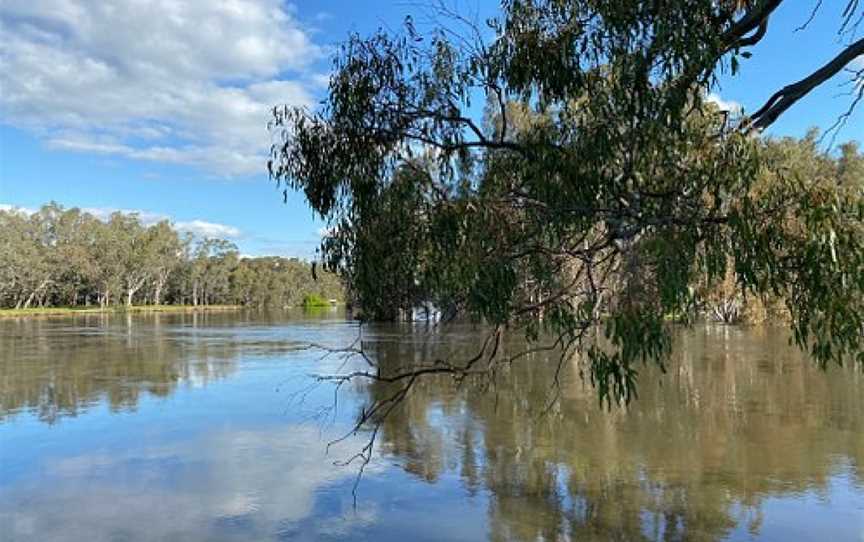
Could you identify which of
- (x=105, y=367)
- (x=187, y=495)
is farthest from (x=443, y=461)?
(x=105, y=367)

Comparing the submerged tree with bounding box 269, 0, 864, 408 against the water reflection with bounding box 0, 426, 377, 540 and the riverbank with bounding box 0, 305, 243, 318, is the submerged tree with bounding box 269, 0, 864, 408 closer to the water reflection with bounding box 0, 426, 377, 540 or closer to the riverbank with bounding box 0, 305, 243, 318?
the water reflection with bounding box 0, 426, 377, 540

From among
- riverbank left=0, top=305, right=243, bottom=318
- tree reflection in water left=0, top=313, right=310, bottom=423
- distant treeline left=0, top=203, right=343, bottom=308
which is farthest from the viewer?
distant treeline left=0, top=203, right=343, bottom=308

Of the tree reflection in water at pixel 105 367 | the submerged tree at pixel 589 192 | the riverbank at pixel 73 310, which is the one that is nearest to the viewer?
the submerged tree at pixel 589 192

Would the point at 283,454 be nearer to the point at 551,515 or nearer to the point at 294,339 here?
the point at 551,515

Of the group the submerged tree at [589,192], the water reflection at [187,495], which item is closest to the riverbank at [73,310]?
the water reflection at [187,495]

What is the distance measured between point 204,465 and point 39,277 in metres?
59.2

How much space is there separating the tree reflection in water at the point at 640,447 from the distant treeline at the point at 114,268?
128ft

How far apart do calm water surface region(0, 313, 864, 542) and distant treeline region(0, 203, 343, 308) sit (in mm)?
38159

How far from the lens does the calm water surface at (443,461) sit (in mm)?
5770

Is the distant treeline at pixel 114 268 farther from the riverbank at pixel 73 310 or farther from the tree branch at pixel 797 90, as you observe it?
the tree branch at pixel 797 90

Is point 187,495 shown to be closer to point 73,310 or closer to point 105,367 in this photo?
point 105,367

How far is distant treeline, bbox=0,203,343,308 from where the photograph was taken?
198ft

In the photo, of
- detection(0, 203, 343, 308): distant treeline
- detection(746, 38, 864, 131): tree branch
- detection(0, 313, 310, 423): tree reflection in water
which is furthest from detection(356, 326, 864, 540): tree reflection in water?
detection(0, 203, 343, 308): distant treeline

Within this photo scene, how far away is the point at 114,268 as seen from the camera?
66.9m
